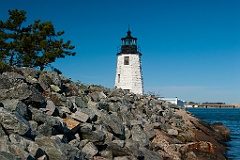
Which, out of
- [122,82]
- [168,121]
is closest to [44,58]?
[168,121]

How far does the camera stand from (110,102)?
16.8 meters

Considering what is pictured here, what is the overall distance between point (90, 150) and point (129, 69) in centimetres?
3172

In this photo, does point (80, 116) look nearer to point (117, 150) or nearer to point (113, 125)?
point (113, 125)

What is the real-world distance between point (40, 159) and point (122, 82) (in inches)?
1338

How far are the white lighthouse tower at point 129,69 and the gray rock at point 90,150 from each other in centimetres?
3040

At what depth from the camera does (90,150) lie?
1030 centimetres

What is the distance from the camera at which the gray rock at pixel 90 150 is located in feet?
33.5

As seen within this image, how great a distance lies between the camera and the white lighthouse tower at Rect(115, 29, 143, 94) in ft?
135

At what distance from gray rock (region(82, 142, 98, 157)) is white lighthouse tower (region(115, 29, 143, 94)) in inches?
1197

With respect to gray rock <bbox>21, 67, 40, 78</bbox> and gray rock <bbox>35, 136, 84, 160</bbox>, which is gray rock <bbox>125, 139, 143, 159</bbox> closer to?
gray rock <bbox>35, 136, 84, 160</bbox>

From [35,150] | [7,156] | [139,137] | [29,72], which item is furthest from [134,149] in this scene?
[7,156]

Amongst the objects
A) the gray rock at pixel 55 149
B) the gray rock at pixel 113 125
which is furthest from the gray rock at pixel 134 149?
the gray rock at pixel 55 149

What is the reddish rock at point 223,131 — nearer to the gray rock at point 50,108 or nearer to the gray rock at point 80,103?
the gray rock at point 80,103

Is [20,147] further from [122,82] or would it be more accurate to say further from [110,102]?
[122,82]
